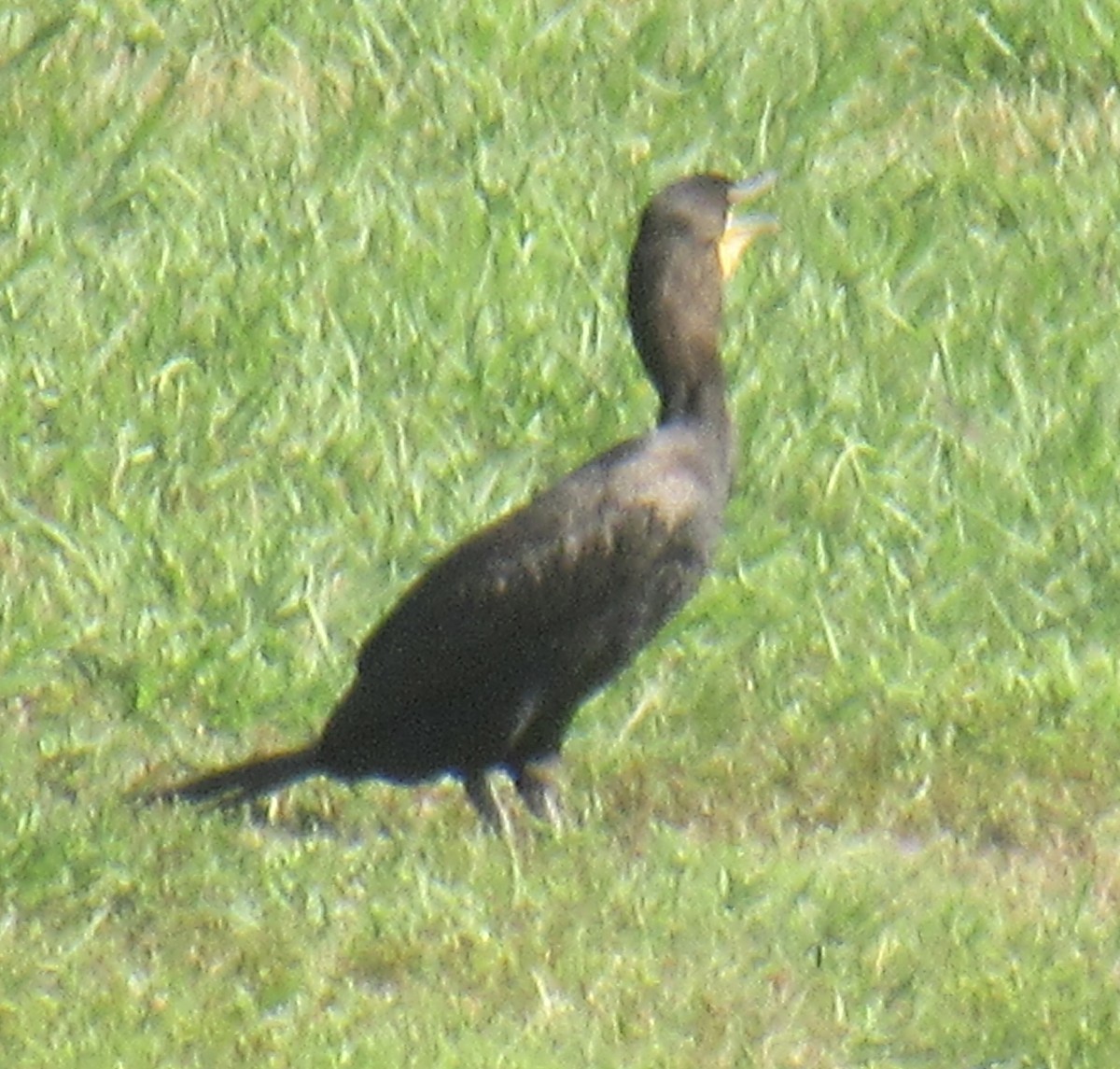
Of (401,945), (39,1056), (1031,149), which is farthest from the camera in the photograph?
(1031,149)

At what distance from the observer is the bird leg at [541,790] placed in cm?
590

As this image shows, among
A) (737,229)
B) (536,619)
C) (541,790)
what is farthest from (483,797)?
(737,229)

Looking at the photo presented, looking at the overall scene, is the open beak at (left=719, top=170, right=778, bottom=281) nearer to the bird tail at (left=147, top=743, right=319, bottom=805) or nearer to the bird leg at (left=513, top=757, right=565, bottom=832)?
the bird leg at (left=513, top=757, right=565, bottom=832)

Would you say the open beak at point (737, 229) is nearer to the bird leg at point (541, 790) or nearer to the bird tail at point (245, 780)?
the bird leg at point (541, 790)

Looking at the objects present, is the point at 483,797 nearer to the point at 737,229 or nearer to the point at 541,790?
the point at 541,790

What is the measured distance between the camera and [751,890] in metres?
5.68

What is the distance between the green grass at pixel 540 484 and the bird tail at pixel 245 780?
0.05 meters

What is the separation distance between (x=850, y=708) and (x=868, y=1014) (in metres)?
1.09

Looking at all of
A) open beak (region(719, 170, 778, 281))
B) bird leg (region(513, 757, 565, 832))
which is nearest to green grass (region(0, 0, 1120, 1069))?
bird leg (region(513, 757, 565, 832))

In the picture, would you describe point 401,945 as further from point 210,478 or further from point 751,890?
point 210,478

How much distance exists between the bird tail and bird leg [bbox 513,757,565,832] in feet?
1.08

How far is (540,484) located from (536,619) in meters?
1.25

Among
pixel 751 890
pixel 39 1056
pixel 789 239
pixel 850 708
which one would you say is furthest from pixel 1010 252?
pixel 39 1056

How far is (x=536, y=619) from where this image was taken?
581cm
